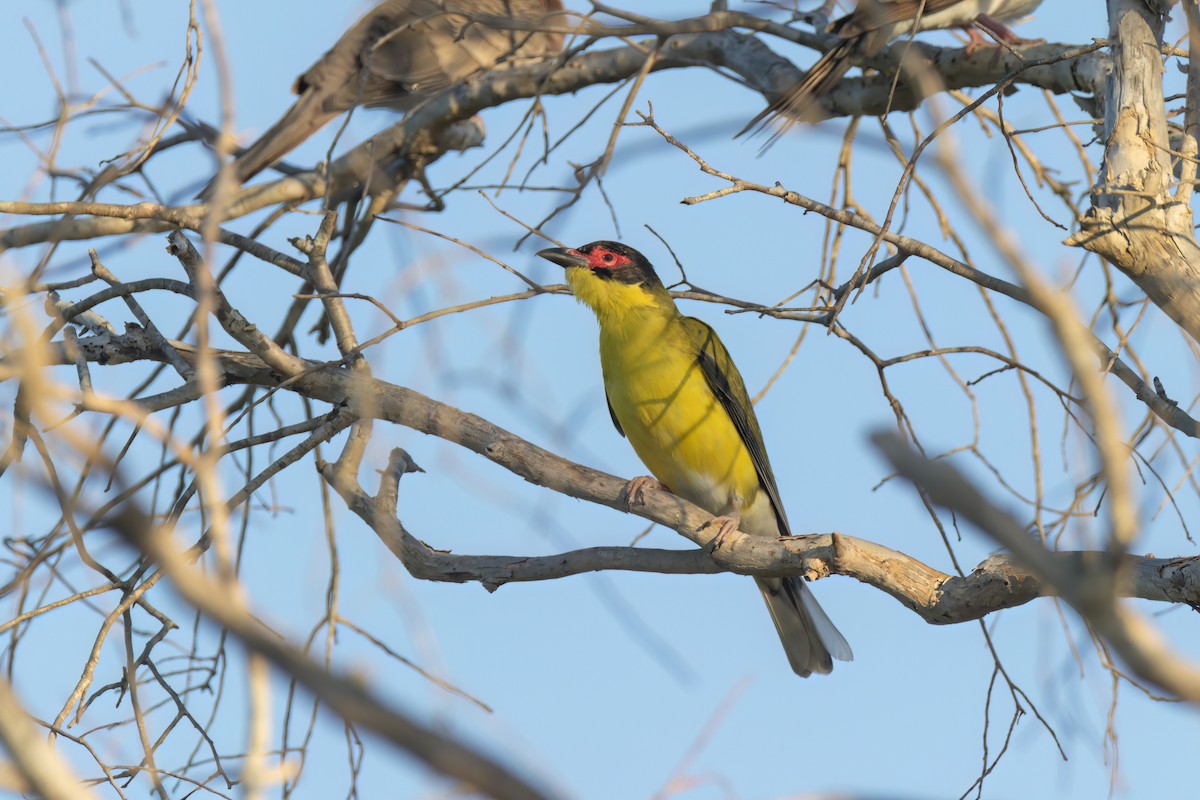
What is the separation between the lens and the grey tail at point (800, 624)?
5121mm

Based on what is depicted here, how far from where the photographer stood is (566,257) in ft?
18.9

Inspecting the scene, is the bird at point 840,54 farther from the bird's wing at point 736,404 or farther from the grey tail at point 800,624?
the grey tail at point 800,624

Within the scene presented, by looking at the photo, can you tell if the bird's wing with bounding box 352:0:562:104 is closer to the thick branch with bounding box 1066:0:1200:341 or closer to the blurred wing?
the blurred wing

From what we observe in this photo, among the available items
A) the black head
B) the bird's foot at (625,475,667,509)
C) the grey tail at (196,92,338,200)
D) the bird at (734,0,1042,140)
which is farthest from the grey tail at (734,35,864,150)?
the grey tail at (196,92,338,200)

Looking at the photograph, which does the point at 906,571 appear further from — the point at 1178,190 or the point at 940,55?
the point at 940,55

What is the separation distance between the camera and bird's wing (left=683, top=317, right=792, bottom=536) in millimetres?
5375

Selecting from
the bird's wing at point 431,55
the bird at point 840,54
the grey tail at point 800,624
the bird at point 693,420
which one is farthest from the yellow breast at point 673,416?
the bird's wing at point 431,55

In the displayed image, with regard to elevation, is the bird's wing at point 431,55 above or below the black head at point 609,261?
above

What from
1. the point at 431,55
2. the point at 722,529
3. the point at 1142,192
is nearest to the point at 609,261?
the point at 722,529

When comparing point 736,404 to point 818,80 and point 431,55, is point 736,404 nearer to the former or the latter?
point 818,80

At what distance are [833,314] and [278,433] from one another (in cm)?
168

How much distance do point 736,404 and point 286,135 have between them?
9.55 feet

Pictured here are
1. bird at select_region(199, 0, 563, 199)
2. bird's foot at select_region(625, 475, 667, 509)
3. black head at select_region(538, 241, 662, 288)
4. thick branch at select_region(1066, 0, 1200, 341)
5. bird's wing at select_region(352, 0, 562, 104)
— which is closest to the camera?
thick branch at select_region(1066, 0, 1200, 341)

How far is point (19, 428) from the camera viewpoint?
3.06m
